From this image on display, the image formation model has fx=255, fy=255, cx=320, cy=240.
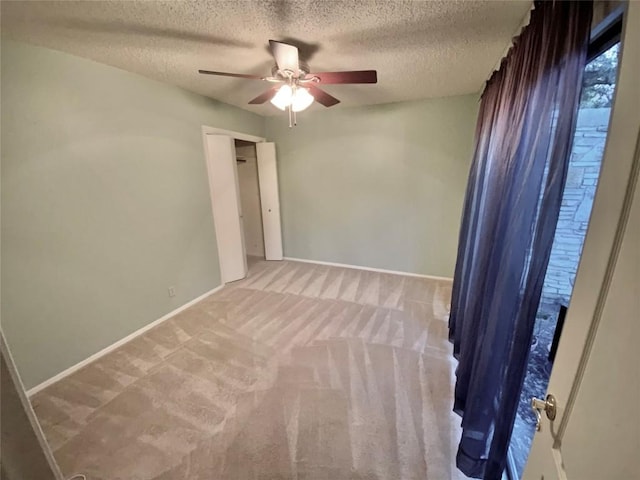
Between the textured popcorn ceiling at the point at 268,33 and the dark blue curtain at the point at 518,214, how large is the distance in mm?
460

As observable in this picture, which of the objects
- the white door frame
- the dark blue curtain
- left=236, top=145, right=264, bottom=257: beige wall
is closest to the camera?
the dark blue curtain

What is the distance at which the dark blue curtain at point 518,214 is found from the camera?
883 mm

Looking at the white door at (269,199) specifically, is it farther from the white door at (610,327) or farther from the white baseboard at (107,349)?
the white door at (610,327)

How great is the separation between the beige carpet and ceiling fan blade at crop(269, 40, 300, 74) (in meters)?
2.26

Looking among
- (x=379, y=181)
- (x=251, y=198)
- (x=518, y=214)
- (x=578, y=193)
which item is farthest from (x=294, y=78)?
(x=251, y=198)

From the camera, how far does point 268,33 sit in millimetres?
1667

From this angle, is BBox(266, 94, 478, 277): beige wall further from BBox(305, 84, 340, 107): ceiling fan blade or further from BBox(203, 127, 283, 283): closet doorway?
BBox(305, 84, 340, 107): ceiling fan blade

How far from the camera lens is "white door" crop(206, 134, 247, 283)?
10.6ft

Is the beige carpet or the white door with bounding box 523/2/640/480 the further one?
the beige carpet

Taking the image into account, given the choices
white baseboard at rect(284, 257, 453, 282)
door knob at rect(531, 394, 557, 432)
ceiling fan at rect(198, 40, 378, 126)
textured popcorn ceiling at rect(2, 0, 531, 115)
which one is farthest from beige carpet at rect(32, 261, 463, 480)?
textured popcorn ceiling at rect(2, 0, 531, 115)

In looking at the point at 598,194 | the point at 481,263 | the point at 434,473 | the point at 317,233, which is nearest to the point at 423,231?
the point at 317,233

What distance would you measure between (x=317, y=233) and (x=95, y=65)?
10.3ft

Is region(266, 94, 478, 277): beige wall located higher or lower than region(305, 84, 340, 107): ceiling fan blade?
lower

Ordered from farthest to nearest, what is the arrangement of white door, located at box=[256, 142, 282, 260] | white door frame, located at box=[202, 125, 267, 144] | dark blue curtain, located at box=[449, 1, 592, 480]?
white door, located at box=[256, 142, 282, 260] → white door frame, located at box=[202, 125, 267, 144] → dark blue curtain, located at box=[449, 1, 592, 480]
